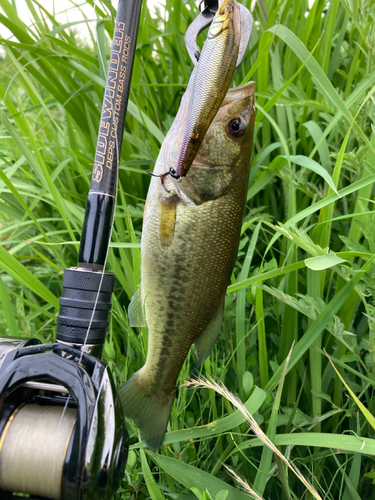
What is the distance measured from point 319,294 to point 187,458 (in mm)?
724

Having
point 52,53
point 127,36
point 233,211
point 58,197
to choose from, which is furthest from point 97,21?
point 233,211

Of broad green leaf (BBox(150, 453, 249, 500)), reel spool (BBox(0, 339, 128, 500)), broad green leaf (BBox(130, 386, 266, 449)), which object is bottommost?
broad green leaf (BBox(150, 453, 249, 500))

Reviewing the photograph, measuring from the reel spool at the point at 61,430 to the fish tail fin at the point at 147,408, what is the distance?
0.23 metres

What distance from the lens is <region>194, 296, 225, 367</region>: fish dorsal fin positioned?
108 centimetres

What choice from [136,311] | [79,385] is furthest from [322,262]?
[79,385]

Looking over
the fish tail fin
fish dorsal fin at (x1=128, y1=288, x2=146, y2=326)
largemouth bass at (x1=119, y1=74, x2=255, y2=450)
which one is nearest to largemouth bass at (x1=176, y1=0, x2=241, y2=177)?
largemouth bass at (x1=119, y1=74, x2=255, y2=450)

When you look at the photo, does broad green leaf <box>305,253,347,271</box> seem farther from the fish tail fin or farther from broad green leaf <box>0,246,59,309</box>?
broad green leaf <box>0,246,59,309</box>

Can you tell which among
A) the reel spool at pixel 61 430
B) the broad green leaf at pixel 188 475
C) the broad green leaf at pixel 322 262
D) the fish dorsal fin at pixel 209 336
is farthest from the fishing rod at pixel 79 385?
the broad green leaf at pixel 322 262

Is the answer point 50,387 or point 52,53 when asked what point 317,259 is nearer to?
point 50,387

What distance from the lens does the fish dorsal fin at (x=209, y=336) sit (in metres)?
1.08

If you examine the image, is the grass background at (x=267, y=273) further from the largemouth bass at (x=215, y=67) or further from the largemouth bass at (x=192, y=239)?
the largemouth bass at (x=215, y=67)

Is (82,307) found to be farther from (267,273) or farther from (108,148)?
(267,273)

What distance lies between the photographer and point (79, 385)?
33.0 inches

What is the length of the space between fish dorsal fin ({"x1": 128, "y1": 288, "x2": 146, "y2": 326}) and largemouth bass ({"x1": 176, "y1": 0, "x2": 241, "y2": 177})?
1.83 feet
